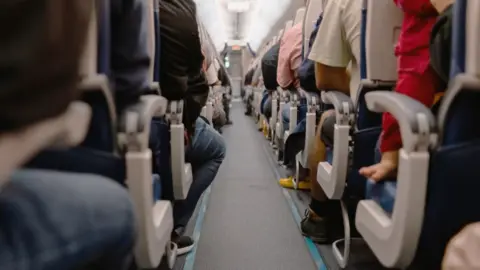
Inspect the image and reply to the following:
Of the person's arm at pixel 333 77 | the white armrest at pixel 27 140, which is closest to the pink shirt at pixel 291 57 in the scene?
the person's arm at pixel 333 77

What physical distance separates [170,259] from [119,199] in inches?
49.5

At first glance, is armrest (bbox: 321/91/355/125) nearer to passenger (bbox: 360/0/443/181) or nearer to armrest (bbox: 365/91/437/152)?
passenger (bbox: 360/0/443/181)

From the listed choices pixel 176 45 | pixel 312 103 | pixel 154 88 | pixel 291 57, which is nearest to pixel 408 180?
pixel 154 88

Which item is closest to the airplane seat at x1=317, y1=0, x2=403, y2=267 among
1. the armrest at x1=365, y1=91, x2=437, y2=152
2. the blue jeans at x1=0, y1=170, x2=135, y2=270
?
the armrest at x1=365, y1=91, x2=437, y2=152

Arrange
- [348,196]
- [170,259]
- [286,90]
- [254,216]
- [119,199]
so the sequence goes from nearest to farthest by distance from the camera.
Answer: [119,199] < [170,259] < [348,196] < [254,216] < [286,90]

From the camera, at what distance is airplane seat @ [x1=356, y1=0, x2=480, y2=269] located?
3.90 ft

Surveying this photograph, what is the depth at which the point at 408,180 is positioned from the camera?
4.25 ft

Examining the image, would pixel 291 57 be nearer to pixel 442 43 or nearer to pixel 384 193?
pixel 384 193

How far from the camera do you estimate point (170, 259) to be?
2.14 m

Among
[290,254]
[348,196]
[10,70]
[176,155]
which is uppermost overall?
[10,70]

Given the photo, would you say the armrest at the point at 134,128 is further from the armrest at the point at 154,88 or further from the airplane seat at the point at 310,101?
the airplane seat at the point at 310,101

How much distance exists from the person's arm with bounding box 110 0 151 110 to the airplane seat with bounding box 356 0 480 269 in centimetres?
71

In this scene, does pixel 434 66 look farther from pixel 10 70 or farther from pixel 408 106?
pixel 10 70

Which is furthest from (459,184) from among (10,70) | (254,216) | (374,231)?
(254,216)
